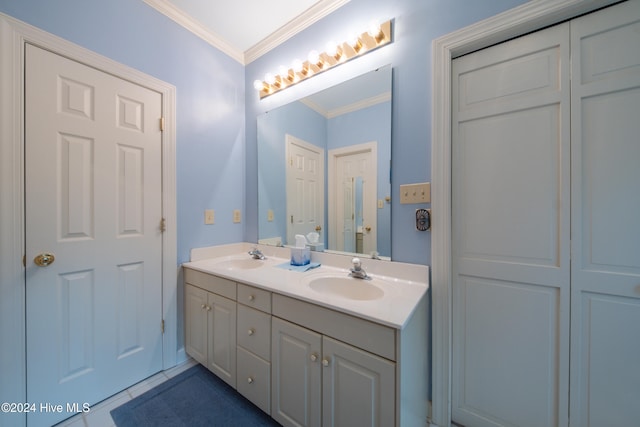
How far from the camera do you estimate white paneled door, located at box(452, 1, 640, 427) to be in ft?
2.91

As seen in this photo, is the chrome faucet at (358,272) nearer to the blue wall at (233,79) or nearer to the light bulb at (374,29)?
the blue wall at (233,79)

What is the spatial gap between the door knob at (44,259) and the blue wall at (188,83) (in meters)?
0.60

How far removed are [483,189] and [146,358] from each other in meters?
2.23

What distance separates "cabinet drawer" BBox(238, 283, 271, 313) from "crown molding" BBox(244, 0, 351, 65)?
181 cm

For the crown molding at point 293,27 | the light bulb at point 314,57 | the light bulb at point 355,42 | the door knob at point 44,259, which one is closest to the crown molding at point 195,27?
the crown molding at point 293,27

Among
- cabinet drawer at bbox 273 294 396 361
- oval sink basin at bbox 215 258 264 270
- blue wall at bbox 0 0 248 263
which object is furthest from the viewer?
oval sink basin at bbox 215 258 264 270

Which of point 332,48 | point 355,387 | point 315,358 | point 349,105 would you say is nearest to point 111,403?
point 315,358

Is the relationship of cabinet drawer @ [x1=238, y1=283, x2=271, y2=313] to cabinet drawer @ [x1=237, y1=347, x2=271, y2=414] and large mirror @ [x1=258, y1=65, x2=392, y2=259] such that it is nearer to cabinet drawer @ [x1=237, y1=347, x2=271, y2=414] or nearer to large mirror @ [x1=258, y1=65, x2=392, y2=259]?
cabinet drawer @ [x1=237, y1=347, x2=271, y2=414]

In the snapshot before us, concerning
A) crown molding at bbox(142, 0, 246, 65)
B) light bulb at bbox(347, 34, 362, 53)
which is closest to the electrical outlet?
crown molding at bbox(142, 0, 246, 65)

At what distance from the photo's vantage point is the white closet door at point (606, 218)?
0.87m

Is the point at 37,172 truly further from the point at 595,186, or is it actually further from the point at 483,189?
the point at 595,186

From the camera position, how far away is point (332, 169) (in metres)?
1.54

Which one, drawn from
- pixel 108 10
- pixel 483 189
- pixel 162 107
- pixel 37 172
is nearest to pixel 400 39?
pixel 483 189

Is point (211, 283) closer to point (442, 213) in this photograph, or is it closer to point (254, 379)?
point (254, 379)
